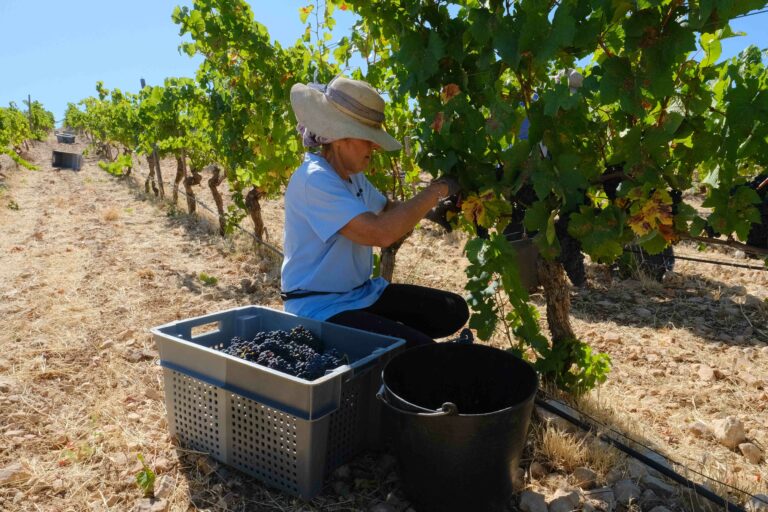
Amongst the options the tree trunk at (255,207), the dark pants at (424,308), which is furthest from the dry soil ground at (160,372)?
the dark pants at (424,308)

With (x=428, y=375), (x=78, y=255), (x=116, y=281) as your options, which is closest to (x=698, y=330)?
(x=428, y=375)

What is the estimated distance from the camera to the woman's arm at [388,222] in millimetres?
2154

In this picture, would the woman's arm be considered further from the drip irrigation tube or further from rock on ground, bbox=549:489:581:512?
rock on ground, bbox=549:489:581:512

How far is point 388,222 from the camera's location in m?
2.16

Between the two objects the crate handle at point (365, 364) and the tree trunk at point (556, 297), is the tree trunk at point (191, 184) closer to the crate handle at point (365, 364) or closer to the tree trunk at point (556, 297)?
the tree trunk at point (556, 297)

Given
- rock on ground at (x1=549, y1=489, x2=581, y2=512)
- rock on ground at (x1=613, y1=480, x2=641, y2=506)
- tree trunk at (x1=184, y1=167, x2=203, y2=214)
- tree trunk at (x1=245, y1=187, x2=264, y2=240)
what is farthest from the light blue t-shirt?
tree trunk at (x1=184, y1=167, x2=203, y2=214)

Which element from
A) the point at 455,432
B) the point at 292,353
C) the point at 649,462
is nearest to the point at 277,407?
the point at 292,353

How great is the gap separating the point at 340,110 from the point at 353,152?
19 cm

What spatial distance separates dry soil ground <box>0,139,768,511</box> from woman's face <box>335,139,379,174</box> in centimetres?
121

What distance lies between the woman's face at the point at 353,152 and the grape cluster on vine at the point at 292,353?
72cm

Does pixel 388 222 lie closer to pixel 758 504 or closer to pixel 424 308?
pixel 424 308

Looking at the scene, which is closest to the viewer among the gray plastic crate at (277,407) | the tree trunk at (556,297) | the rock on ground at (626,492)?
the gray plastic crate at (277,407)

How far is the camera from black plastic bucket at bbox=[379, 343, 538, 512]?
5.47 feet

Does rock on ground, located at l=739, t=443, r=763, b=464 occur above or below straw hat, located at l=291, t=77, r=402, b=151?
below
